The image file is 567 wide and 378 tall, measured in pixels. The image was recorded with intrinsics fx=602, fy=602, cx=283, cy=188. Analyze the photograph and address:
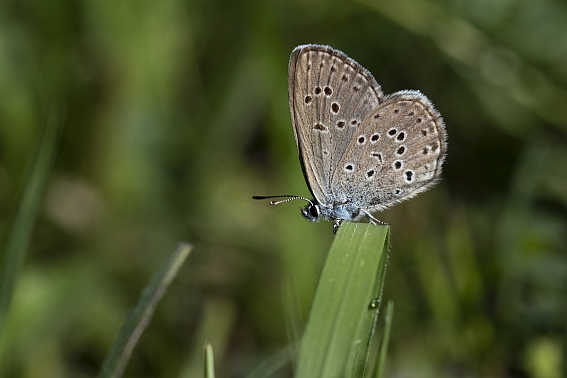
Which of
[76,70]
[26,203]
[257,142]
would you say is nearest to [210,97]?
[257,142]

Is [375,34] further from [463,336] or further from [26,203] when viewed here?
[26,203]

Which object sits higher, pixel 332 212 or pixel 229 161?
pixel 332 212

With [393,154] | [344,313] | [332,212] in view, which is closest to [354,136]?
[393,154]

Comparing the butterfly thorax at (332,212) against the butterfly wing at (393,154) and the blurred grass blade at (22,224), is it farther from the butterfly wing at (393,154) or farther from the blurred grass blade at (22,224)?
the blurred grass blade at (22,224)

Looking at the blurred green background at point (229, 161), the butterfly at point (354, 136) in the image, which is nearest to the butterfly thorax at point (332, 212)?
the butterfly at point (354, 136)

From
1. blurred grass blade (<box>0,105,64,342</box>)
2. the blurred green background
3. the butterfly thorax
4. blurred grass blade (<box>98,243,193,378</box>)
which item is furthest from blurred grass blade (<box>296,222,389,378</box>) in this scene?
the blurred green background

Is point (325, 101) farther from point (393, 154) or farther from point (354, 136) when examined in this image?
point (393, 154)

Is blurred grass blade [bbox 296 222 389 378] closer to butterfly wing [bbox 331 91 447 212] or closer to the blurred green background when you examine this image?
butterfly wing [bbox 331 91 447 212]
